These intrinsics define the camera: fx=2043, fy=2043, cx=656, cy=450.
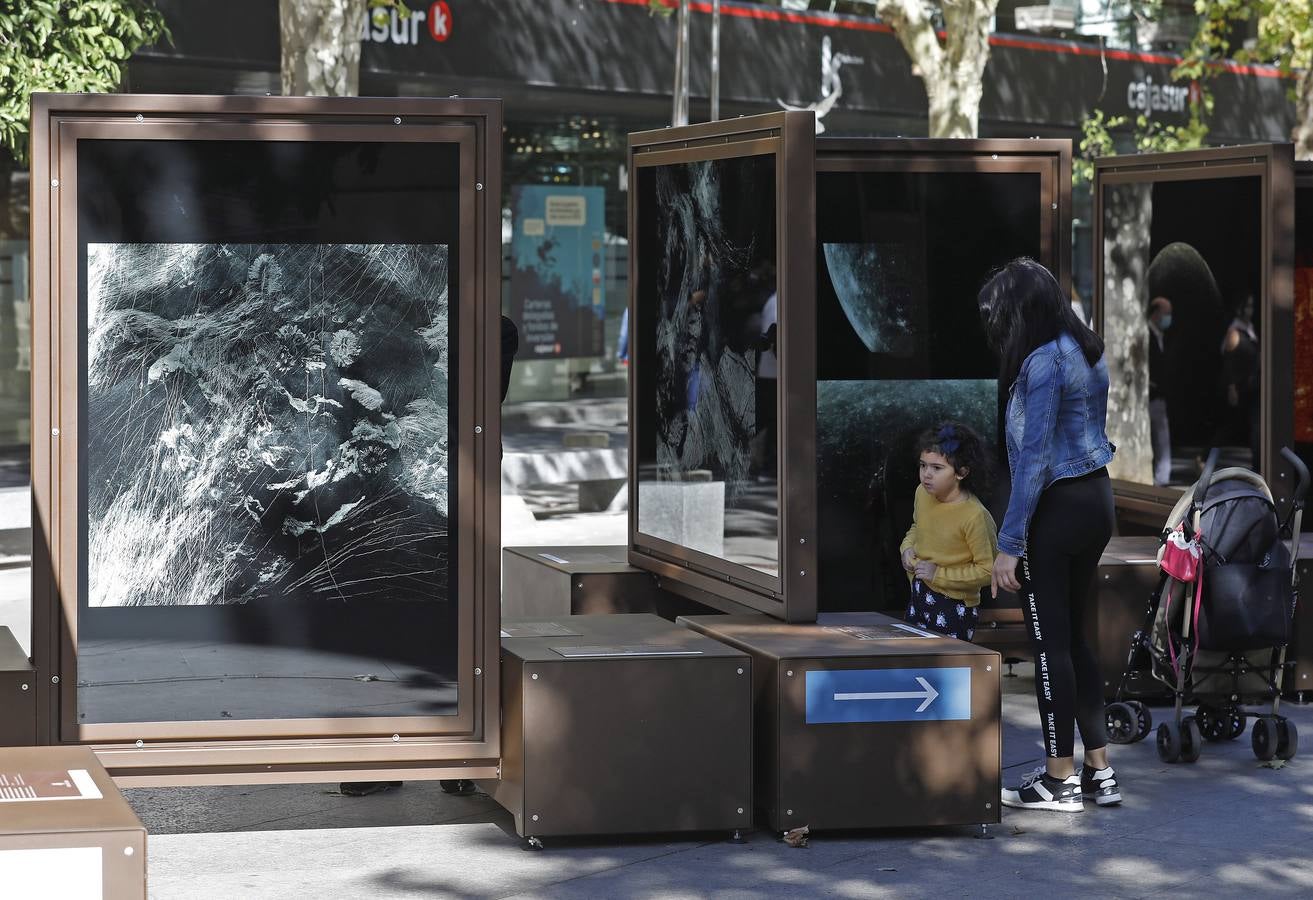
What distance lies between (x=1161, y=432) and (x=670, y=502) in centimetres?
290

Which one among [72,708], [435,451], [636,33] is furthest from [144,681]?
[636,33]

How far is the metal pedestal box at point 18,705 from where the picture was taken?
19.6 feet

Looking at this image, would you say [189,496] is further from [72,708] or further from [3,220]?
[3,220]

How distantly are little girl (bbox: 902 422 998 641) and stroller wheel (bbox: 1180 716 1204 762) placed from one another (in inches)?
32.5

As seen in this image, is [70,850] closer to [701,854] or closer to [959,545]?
[701,854]

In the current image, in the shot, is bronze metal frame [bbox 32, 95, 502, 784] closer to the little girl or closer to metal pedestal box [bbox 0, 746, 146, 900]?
the little girl

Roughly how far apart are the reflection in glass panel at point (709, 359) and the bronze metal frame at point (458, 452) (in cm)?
117

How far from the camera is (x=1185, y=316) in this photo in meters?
9.57

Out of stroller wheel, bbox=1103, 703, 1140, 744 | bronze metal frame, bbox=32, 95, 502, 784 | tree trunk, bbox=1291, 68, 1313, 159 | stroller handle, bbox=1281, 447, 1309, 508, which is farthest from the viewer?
tree trunk, bbox=1291, 68, 1313, 159

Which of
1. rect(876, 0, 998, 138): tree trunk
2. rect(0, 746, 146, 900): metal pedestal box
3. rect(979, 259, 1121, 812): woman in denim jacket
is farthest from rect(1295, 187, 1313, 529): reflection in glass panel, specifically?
rect(0, 746, 146, 900): metal pedestal box

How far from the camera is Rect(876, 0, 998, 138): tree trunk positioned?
627 inches

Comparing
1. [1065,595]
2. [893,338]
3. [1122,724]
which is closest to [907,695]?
[1065,595]

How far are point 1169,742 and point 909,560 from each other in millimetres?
1129

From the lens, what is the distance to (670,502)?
8164 millimetres
